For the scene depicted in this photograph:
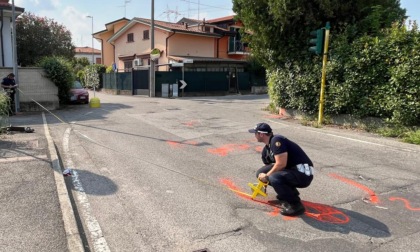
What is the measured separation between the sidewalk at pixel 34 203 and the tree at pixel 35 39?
77.1 feet

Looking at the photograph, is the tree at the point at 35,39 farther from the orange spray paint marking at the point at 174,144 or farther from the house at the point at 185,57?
the orange spray paint marking at the point at 174,144

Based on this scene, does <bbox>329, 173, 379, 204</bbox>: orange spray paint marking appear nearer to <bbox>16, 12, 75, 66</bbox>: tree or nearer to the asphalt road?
the asphalt road

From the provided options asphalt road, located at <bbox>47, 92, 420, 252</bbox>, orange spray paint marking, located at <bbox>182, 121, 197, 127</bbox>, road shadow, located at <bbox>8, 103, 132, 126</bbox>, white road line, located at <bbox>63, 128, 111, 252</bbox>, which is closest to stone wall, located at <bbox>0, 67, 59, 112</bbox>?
road shadow, located at <bbox>8, 103, 132, 126</bbox>

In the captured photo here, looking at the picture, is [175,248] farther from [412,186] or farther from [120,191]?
[412,186]

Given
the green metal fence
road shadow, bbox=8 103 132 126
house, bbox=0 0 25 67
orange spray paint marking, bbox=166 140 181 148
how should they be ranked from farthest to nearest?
the green metal fence → house, bbox=0 0 25 67 → road shadow, bbox=8 103 132 126 → orange spray paint marking, bbox=166 140 181 148

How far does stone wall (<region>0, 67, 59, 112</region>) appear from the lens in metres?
16.0

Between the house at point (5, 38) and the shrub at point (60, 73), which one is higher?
the house at point (5, 38)

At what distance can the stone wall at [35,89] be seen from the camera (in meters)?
16.0

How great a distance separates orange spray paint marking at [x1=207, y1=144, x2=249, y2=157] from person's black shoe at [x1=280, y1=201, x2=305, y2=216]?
3.40m

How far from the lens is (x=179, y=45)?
104ft

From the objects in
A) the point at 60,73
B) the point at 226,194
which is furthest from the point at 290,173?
the point at 60,73

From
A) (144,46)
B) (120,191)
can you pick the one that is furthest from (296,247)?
(144,46)

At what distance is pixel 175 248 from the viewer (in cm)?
381

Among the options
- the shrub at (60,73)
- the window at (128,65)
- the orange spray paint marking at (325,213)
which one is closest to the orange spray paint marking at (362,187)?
the orange spray paint marking at (325,213)
